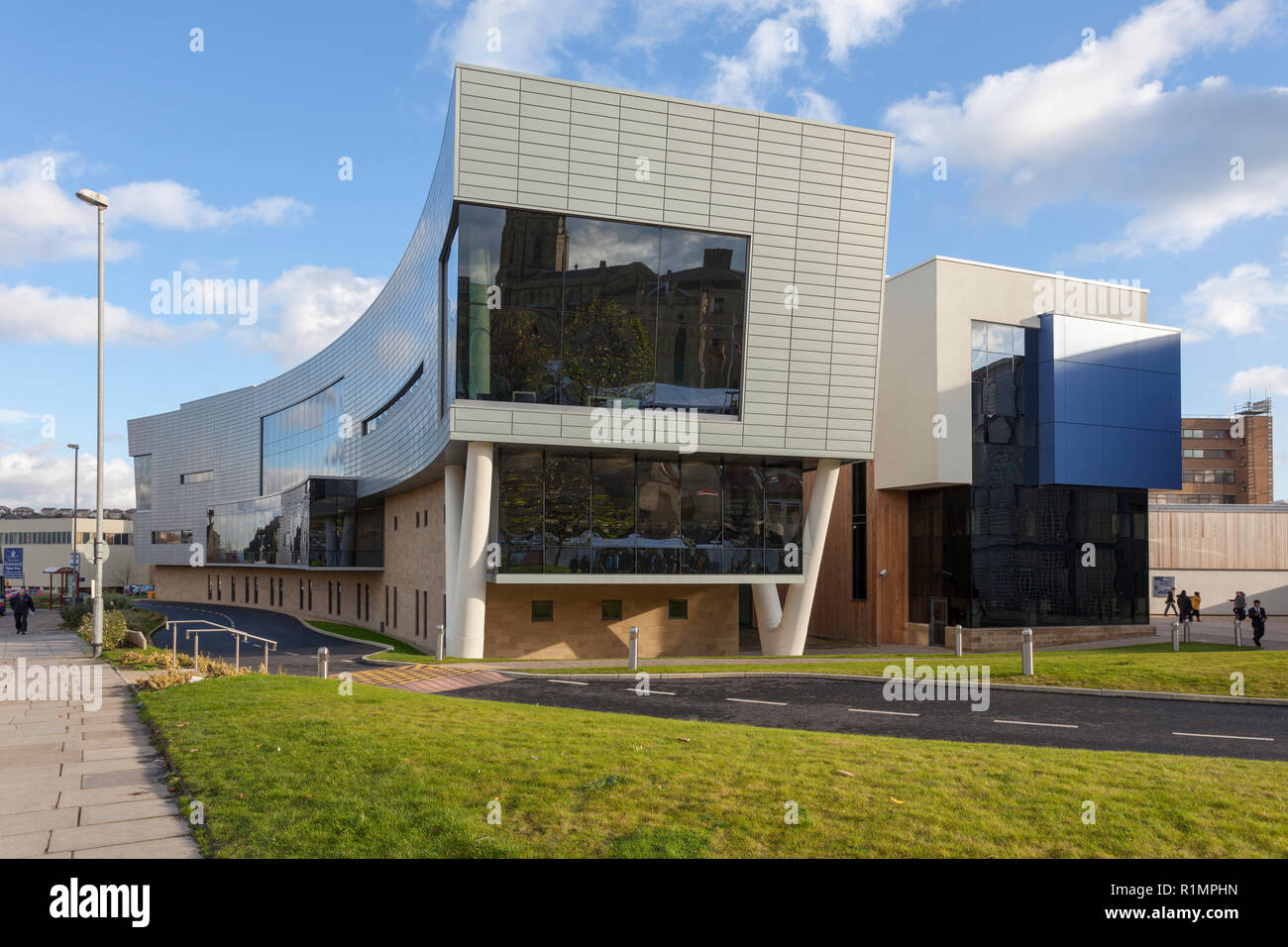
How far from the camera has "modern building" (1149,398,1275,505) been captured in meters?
97.7

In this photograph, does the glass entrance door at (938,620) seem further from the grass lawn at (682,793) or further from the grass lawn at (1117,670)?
the grass lawn at (682,793)

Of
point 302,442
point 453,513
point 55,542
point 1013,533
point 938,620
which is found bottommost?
point 55,542

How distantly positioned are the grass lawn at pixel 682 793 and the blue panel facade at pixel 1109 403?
1060 inches

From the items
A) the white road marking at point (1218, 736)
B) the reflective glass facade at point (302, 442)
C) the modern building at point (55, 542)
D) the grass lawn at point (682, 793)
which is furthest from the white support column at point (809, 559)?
the modern building at point (55, 542)

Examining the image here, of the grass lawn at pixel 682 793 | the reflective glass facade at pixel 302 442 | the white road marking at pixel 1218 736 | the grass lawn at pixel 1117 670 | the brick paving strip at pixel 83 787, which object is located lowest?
the grass lawn at pixel 1117 670

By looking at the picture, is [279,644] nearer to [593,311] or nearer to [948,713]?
[593,311]

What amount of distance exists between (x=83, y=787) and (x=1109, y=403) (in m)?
37.5

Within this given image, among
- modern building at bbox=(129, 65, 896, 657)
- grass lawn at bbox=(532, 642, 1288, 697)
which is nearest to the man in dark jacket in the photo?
modern building at bbox=(129, 65, 896, 657)

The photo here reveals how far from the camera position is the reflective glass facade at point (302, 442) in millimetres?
51156

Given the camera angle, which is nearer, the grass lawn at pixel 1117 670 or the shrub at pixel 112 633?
the grass lawn at pixel 1117 670

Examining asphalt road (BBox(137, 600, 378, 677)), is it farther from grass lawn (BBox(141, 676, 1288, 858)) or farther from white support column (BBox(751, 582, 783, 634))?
white support column (BBox(751, 582, 783, 634))

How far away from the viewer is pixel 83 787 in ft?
28.0

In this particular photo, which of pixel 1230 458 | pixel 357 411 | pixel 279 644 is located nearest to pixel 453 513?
pixel 279 644
